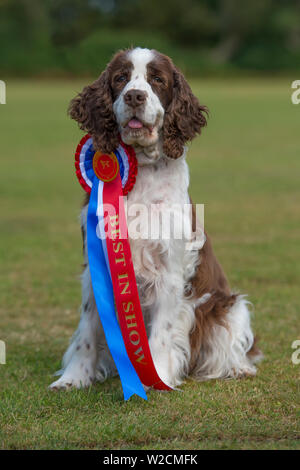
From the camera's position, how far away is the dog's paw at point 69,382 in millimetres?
4859

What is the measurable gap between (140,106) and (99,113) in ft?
1.21

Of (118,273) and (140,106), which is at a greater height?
(140,106)

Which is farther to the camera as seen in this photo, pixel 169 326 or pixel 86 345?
pixel 86 345

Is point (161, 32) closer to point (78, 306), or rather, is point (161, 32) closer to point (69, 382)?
point (78, 306)

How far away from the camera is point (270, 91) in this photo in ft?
141

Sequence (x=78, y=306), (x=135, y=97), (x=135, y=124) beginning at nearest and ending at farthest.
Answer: (x=135, y=97) → (x=135, y=124) → (x=78, y=306)

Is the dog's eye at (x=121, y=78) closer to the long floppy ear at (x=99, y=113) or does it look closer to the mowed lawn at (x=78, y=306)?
the long floppy ear at (x=99, y=113)

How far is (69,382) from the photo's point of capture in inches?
193

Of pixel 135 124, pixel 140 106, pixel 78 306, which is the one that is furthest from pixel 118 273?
pixel 78 306

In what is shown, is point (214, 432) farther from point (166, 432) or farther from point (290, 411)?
point (290, 411)

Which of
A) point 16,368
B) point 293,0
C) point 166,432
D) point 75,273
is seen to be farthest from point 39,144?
point 293,0

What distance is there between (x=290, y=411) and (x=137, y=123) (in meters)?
1.79
